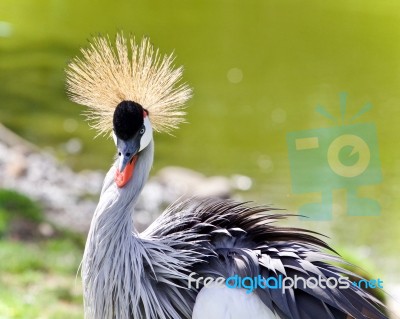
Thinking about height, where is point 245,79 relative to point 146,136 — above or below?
above

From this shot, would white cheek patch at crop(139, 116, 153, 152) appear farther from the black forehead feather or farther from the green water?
the green water

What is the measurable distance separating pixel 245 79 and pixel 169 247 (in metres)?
3.85

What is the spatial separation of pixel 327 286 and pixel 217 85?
12.0ft

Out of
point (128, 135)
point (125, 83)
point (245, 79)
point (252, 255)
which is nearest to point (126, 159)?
point (128, 135)

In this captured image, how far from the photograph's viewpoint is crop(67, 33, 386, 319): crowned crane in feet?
5.12

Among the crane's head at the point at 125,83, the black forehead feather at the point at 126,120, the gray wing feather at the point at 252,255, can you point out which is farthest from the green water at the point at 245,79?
the black forehead feather at the point at 126,120

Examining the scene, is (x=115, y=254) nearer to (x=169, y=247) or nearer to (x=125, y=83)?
(x=169, y=247)

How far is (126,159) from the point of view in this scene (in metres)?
1.60

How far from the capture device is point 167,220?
177 cm

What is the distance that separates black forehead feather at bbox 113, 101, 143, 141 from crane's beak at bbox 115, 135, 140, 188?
15 mm

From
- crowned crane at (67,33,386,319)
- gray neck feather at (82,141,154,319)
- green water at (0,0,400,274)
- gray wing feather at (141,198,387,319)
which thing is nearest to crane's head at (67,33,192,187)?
crowned crane at (67,33,386,319)

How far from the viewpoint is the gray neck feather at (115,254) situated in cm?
164

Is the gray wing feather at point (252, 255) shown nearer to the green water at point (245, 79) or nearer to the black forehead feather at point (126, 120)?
the black forehead feather at point (126, 120)

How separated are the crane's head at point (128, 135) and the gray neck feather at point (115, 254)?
3 centimetres
